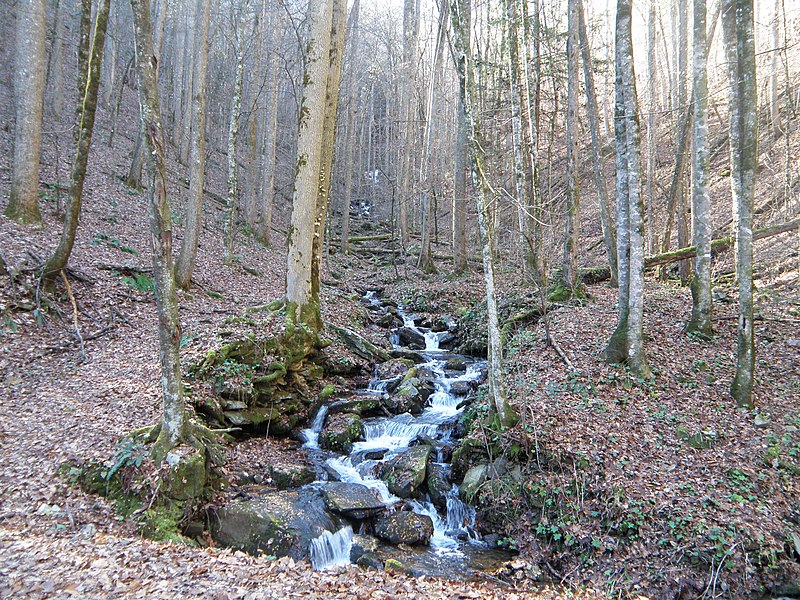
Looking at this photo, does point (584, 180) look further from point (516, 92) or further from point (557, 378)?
point (557, 378)

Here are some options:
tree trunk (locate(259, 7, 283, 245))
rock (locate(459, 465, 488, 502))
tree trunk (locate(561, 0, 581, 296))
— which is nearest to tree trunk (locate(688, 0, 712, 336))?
tree trunk (locate(561, 0, 581, 296))

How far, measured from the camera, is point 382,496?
723 centimetres

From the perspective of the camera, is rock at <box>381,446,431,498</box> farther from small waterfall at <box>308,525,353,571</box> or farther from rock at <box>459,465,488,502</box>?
small waterfall at <box>308,525,353,571</box>

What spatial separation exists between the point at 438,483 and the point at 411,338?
22.2ft

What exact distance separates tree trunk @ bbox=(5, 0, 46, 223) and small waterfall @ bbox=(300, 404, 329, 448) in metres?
8.26

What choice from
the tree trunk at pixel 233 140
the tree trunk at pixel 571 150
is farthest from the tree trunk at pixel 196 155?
the tree trunk at pixel 571 150

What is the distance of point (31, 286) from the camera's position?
8.99 m

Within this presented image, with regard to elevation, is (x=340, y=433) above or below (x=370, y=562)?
above

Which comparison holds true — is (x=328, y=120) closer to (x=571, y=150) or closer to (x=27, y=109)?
(x=571, y=150)

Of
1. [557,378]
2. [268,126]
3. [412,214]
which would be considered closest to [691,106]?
[557,378]

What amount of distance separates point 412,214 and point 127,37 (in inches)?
847

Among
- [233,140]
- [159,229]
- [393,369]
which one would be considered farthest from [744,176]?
[233,140]

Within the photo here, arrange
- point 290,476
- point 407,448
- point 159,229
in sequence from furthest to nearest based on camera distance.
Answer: point 407,448
point 290,476
point 159,229

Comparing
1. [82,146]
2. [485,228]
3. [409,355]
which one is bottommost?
[409,355]
